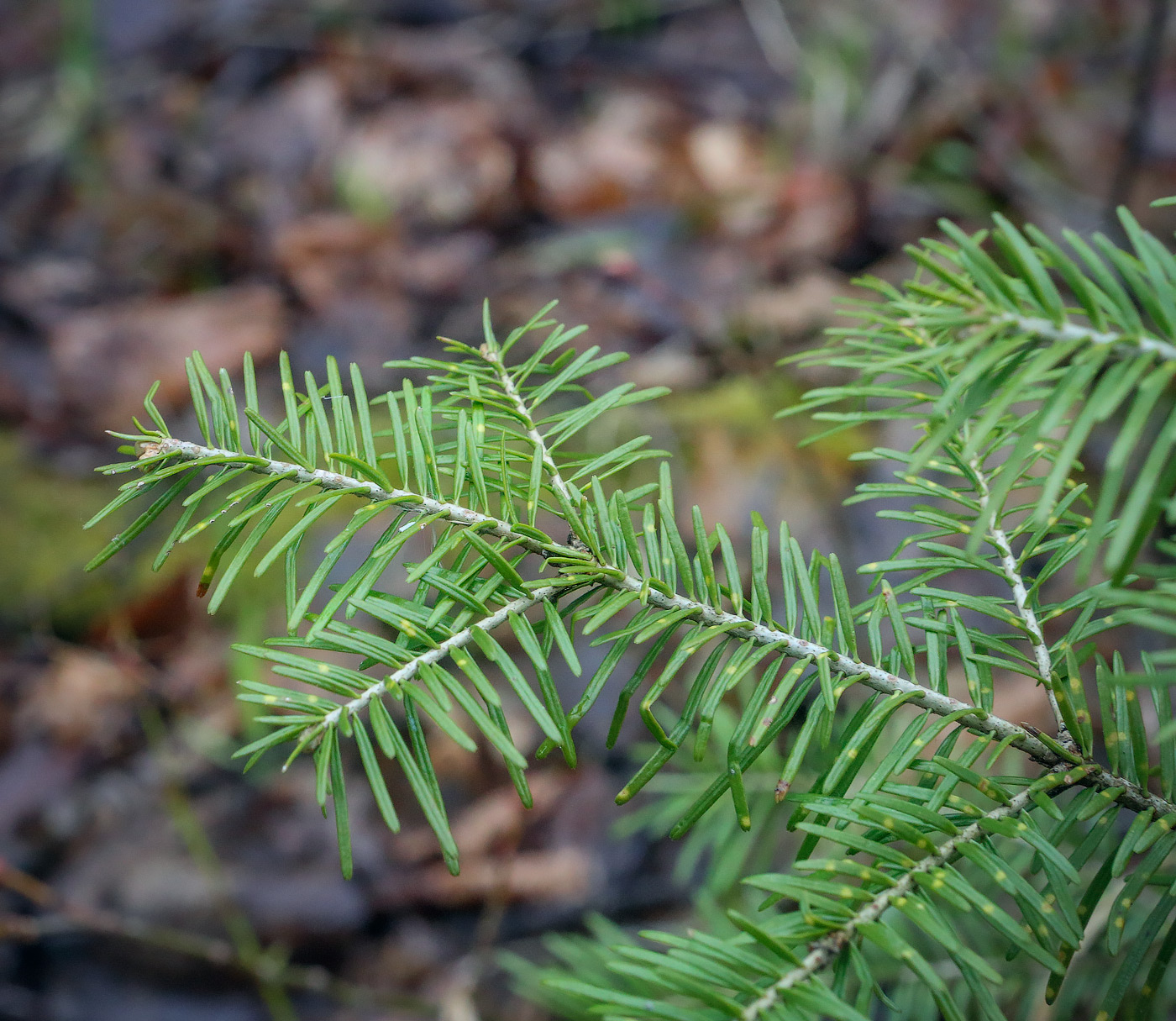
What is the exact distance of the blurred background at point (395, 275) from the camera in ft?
3.63

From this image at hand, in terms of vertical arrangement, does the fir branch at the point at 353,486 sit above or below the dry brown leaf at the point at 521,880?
above

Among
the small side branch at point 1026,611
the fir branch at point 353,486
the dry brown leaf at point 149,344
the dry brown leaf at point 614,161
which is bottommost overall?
the small side branch at point 1026,611

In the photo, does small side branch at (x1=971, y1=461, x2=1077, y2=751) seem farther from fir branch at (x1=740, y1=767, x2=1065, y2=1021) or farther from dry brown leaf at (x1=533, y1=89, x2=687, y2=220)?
dry brown leaf at (x1=533, y1=89, x2=687, y2=220)

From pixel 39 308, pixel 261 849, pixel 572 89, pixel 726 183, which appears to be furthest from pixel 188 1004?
pixel 572 89

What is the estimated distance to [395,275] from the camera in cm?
178

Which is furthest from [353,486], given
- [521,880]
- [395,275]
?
[395,275]

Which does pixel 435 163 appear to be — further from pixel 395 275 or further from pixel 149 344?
pixel 149 344

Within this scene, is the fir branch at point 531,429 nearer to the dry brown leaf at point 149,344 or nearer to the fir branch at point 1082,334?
the fir branch at point 1082,334

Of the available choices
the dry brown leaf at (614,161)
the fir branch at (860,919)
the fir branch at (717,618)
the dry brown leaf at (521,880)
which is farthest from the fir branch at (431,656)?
the dry brown leaf at (614,161)

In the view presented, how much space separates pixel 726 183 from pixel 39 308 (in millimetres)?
1514

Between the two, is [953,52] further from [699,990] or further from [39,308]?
[699,990]

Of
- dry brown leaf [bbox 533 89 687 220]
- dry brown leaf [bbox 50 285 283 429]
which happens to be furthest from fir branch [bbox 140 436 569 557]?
dry brown leaf [bbox 533 89 687 220]

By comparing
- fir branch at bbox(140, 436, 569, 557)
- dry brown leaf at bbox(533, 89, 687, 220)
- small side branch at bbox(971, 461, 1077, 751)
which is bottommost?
small side branch at bbox(971, 461, 1077, 751)

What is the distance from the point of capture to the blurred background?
1105 millimetres
